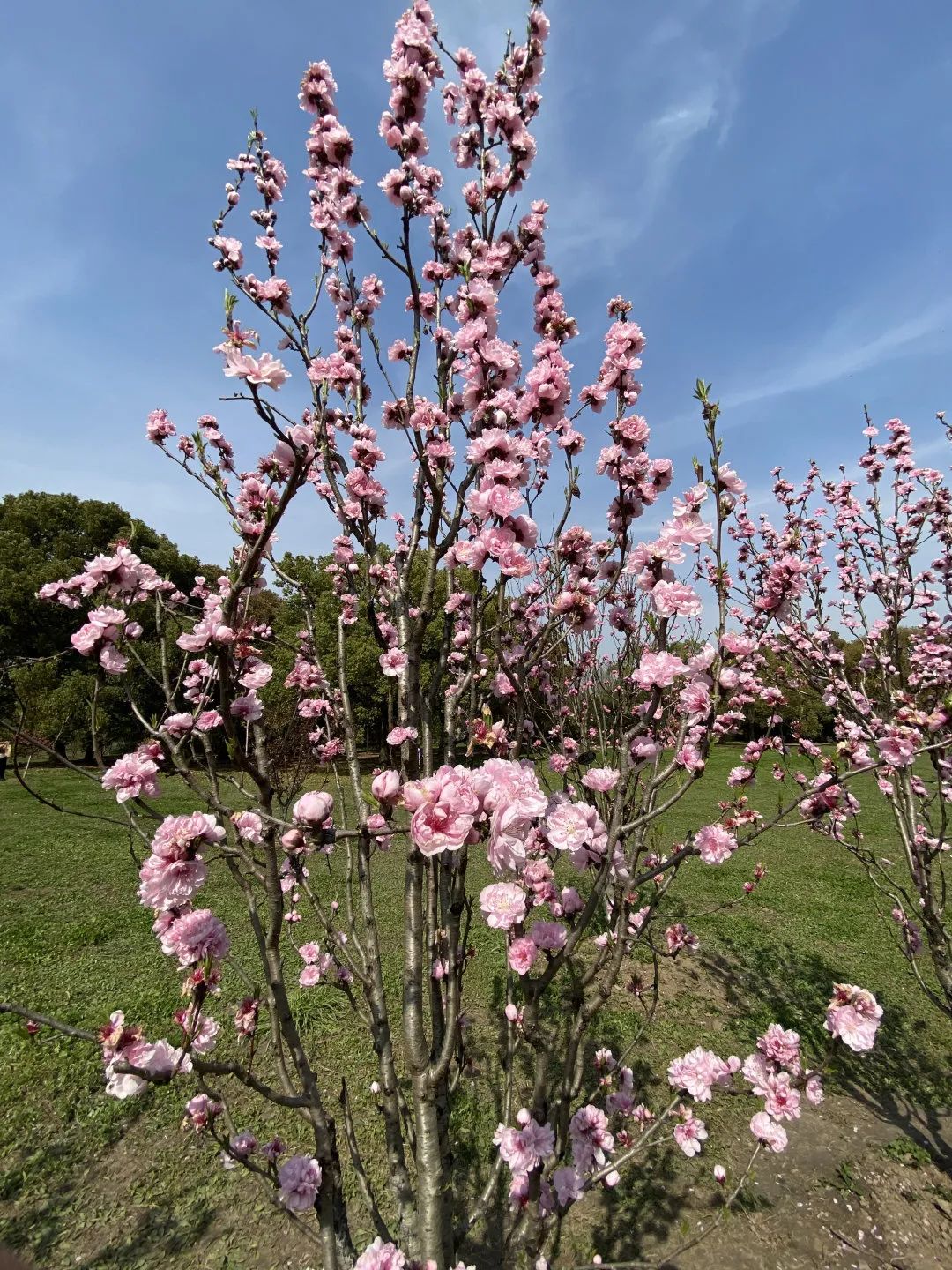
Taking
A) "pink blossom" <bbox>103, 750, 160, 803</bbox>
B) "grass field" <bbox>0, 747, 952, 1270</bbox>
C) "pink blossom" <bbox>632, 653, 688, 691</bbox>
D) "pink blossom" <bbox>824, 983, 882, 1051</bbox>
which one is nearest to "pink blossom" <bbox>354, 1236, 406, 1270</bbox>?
"grass field" <bbox>0, 747, 952, 1270</bbox>

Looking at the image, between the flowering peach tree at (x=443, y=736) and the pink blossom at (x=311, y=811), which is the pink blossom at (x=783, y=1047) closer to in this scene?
the flowering peach tree at (x=443, y=736)

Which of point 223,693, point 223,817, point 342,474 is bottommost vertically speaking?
point 223,817

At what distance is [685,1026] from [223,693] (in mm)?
6436

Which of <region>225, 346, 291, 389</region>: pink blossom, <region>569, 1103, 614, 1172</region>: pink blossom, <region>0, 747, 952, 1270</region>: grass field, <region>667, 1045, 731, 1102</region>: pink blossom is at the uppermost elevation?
<region>225, 346, 291, 389</region>: pink blossom

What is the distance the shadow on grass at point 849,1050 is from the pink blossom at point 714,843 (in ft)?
7.30

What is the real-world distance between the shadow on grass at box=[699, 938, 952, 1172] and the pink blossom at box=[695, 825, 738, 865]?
2.22m

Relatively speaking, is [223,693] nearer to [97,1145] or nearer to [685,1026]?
[97,1145]

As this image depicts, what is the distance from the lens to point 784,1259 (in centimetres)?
347

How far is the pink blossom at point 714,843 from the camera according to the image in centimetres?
245

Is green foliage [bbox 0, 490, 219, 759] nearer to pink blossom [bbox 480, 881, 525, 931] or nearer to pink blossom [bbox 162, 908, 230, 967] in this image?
pink blossom [bbox 162, 908, 230, 967]

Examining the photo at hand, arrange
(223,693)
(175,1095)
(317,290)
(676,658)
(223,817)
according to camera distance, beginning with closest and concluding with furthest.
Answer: (223,693) → (223,817) → (676,658) → (317,290) → (175,1095)

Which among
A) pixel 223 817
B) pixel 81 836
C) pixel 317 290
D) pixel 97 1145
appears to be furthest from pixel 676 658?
A: pixel 81 836

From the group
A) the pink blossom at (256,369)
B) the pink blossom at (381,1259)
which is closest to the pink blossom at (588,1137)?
the pink blossom at (381,1259)

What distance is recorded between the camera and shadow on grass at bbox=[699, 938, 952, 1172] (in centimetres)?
469
